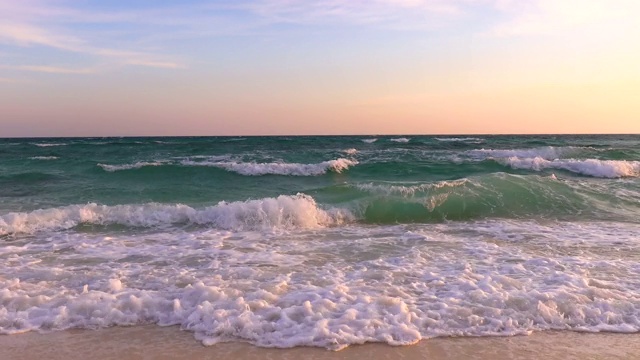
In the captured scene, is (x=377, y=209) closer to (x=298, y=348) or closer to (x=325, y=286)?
(x=325, y=286)

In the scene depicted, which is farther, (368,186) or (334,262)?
(368,186)

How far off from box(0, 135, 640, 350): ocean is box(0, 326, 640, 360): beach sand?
0.13m

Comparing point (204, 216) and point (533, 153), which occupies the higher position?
point (533, 153)

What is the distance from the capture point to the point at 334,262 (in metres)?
6.43

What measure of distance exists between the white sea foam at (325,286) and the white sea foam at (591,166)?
1190cm

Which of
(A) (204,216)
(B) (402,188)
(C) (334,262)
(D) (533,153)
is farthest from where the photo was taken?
(D) (533,153)

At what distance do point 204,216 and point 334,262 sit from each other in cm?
395

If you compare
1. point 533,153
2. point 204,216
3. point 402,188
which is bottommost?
point 204,216

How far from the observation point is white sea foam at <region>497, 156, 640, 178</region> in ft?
60.2

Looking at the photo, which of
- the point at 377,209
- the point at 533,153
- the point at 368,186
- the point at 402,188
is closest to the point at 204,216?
the point at 377,209

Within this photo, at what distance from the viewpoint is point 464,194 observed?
11.4 metres

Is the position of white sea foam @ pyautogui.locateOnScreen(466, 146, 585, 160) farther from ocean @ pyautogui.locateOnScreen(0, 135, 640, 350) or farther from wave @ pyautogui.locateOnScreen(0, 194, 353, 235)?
wave @ pyautogui.locateOnScreen(0, 194, 353, 235)

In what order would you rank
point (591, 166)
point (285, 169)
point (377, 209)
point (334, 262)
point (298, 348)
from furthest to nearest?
point (591, 166)
point (285, 169)
point (377, 209)
point (334, 262)
point (298, 348)

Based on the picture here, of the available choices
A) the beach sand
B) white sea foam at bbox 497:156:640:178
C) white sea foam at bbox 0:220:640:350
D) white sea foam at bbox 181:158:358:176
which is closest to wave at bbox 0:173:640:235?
white sea foam at bbox 0:220:640:350
